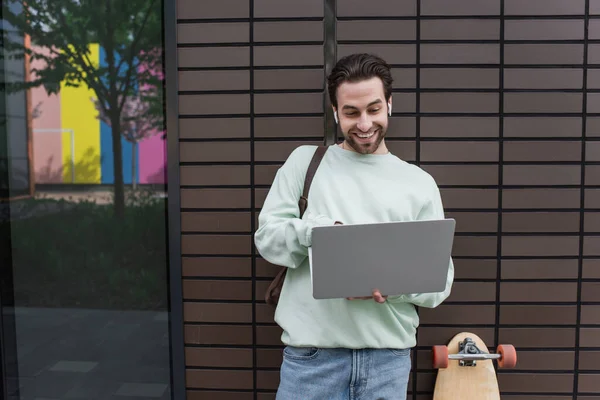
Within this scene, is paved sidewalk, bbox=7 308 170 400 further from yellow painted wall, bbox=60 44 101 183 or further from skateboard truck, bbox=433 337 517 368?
skateboard truck, bbox=433 337 517 368

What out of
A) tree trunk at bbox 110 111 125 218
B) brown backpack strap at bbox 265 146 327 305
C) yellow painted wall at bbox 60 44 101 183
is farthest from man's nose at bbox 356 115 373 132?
yellow painted wall at bbox 60 44 101 183

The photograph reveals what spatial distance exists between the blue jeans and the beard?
726mm

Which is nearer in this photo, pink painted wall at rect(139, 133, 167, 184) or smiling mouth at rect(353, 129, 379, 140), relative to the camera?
smiling mouth at rect(353, 129, 379, 140)

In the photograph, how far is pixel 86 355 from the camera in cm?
303

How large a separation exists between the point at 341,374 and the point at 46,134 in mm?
2078

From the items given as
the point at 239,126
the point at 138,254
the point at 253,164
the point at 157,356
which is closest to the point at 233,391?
the point at 157,356

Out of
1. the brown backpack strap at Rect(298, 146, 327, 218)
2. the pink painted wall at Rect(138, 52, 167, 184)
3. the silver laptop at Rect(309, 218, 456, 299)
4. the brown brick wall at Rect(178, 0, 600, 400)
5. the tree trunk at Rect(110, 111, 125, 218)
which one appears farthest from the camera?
the tree trunk at Rect(110, 111, 125, 218)

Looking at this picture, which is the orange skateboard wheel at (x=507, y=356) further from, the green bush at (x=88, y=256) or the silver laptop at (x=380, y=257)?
the green bush at (x=88, y=256)

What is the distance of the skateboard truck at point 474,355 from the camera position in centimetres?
234

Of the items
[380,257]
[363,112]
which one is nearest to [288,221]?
[380,257]

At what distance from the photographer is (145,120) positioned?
2756 millimetres

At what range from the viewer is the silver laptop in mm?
1565

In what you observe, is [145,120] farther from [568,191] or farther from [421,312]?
[568,191]

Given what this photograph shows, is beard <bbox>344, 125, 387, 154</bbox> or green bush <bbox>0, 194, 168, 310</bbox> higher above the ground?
beard <bbox>344, 125, 387, 154</bbox>
